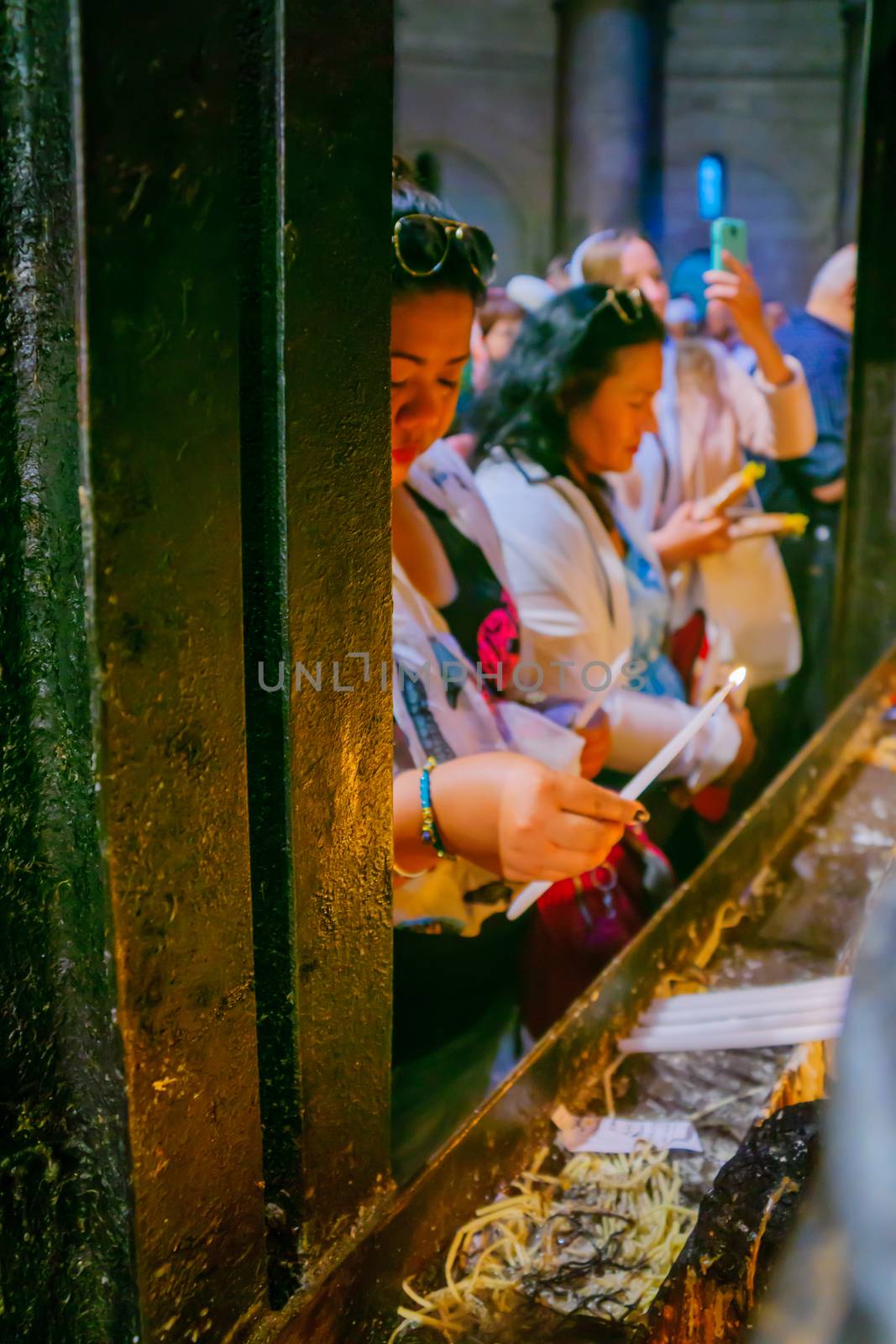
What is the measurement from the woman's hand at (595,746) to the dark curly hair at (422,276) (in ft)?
4.09

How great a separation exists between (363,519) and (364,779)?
1.25ft

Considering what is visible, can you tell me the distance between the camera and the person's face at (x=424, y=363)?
6.36ft

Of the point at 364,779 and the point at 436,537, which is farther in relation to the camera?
the point at 436,537

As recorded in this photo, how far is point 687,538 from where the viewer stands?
155 inches

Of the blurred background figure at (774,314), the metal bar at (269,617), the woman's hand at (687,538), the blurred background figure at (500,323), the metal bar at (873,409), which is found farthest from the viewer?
the metal bar at (873,409)

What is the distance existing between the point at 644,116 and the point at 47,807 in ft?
15.3

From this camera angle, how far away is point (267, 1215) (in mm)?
1591

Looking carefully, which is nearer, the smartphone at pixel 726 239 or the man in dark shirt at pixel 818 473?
the smartphone at pixel 726 239

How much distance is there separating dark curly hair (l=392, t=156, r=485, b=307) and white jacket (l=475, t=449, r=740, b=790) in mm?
715

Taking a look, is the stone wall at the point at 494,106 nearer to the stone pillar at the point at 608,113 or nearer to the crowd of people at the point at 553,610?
the stone pillar at the point at 608,113

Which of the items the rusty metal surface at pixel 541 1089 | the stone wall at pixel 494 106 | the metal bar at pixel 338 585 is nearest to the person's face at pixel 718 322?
the stone wall at pixel 494 106

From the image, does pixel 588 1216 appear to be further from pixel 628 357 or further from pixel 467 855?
pixel 628 357

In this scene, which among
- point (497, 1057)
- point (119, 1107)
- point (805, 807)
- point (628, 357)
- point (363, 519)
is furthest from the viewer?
point (805, 807)

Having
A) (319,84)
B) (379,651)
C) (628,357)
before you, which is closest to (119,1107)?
(379,651)
